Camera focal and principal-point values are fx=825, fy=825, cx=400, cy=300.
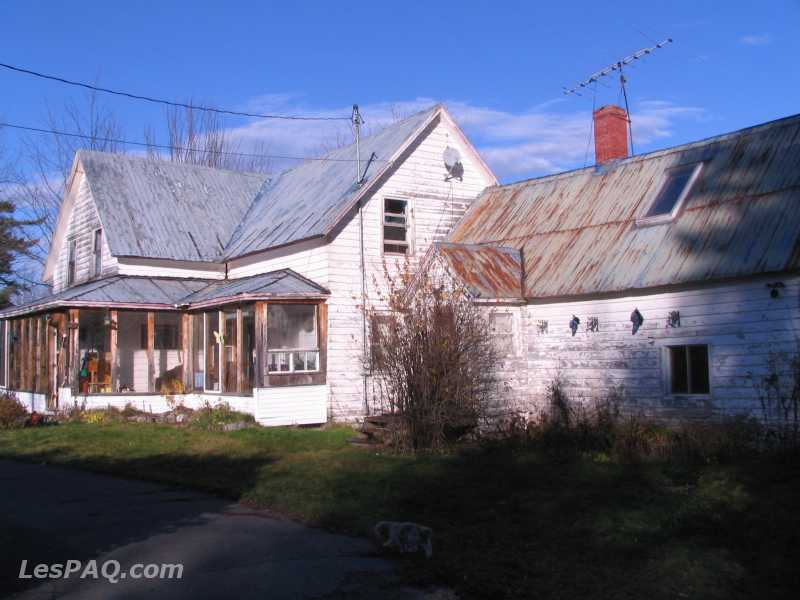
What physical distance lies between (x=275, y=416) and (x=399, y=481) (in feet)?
26.5

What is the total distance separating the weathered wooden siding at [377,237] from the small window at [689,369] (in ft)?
23.6

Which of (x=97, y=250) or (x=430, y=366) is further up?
(x=97, y=250)

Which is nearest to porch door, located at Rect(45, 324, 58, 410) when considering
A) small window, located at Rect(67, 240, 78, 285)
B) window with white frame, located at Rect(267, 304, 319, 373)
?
small window, located at Rect(67, 240, 78, 285)

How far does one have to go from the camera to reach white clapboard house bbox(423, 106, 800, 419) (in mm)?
13742

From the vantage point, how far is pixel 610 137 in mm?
21344

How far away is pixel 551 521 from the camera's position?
359 inches

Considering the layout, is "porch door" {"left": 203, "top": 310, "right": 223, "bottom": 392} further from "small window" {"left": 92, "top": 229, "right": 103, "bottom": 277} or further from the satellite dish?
the satellite dish

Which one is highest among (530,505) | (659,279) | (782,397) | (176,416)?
(659,279)

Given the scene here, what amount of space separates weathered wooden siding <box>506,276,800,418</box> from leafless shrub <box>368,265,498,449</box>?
10.3ft

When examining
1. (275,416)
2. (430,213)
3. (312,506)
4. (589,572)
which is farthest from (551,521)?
(430,213)

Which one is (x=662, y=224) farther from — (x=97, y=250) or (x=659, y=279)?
(x=97, y=250)

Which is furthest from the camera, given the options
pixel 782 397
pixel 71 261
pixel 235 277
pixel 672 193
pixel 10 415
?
pixel 71 261

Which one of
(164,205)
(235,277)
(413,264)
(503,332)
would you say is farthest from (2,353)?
(503,332)

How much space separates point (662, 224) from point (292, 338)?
891 centimetres
